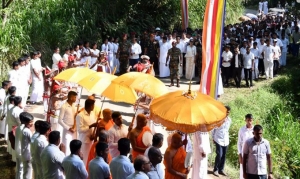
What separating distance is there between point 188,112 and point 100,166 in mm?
1398

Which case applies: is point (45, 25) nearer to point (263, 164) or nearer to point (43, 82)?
point (43, 82)

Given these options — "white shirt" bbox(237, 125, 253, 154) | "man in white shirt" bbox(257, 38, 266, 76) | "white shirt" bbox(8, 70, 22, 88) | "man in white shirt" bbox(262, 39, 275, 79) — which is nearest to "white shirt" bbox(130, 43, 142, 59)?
"man in white shirt" bbox(257, 38, 266, 76)

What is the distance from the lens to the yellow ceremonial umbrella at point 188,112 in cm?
634

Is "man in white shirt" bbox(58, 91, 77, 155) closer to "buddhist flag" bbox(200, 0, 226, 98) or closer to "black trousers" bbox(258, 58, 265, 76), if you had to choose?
"buddhist flag" bbox(200, 0, 226, 98)

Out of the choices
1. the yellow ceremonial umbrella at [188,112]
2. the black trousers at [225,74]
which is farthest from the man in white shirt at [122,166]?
the black trousers at [225,74]

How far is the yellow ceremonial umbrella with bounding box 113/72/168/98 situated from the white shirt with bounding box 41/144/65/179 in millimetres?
2096

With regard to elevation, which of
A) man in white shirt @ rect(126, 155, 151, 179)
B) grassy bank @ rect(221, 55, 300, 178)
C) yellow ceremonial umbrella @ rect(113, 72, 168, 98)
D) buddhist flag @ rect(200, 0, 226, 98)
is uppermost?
buddhist flag @ rect(200, 0, 226, 98)

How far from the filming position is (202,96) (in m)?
6.78

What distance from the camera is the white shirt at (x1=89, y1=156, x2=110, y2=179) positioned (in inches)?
229

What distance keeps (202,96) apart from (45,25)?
10.7 meters

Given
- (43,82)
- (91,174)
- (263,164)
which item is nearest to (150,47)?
(43,82)

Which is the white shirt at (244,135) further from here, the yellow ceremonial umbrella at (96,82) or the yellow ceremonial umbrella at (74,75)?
the yellow ceremonial umbrella at (74,75)

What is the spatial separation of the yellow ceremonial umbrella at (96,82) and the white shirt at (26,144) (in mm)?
1314

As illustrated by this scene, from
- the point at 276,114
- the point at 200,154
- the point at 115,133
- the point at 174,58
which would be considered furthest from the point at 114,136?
the point at 276,114
